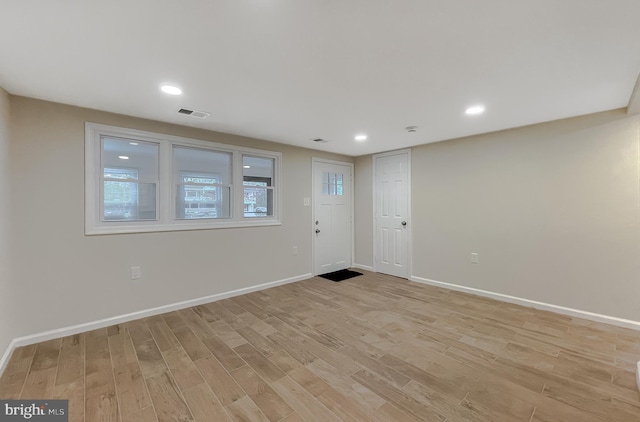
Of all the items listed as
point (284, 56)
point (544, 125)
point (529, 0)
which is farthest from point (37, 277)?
point (544, 125)

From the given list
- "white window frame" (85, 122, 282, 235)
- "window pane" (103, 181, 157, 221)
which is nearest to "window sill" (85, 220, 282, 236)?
"white window frame" (85, 122, 282, 235)

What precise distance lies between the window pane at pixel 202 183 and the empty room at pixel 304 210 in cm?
3

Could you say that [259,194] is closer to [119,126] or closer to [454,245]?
[119,126]

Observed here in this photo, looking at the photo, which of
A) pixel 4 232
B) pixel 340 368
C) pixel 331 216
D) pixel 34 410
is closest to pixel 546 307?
pixel 340 368

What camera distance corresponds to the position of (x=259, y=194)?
4254 mm

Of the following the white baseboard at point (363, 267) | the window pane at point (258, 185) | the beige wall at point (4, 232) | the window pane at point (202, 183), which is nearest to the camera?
the beige wall at point (4, 232)

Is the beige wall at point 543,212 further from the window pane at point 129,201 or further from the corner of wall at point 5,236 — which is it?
the corner of wall at point 5,236

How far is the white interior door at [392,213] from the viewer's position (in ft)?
15.5

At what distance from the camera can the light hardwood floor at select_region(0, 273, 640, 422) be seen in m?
1.72

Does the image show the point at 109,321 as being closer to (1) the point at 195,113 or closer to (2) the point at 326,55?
(1) the point at 195,113

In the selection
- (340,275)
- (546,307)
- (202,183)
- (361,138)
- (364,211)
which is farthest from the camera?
(364,211)

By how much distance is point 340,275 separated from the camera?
16.1ft

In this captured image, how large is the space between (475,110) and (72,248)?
4.35 meters

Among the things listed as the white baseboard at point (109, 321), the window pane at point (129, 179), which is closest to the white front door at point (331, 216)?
the white baseboard at point (109, 321)
